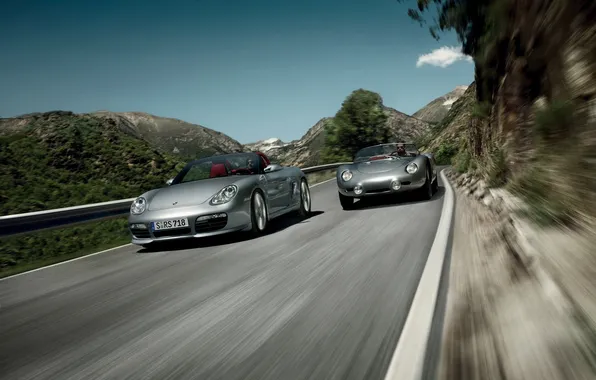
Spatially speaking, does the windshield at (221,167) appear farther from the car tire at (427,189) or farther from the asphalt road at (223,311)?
the car tire at (427,189)

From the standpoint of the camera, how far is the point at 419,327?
10.4ft

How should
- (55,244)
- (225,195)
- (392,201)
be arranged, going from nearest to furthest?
(225,195)
(55,244)
(392,201)

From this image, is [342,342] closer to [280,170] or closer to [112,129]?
[280,170]

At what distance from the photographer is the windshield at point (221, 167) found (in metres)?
8.84

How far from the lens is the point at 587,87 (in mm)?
4879

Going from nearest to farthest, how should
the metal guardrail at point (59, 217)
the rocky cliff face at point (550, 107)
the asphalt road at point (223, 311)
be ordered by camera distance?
the asphalt road at point (223, 311), the rocky cliff face at point (550, 107), the metal guardrail at point (59, 217)

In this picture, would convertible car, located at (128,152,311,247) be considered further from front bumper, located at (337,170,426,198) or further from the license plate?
front bumper, located at (337,170,426,198)

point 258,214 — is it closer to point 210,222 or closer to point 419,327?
point 210,222

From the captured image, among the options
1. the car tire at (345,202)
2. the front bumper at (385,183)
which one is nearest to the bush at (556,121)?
the front bumper at (385,183)

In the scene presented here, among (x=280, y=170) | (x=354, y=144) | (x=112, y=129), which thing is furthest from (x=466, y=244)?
(x=354, y=144)

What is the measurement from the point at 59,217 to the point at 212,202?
2.56 m

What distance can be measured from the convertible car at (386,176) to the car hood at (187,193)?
3106mm

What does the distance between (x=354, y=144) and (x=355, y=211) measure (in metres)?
53.6

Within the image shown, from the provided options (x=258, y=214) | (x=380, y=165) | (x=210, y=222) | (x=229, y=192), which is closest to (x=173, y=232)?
(x=210, y=222)
